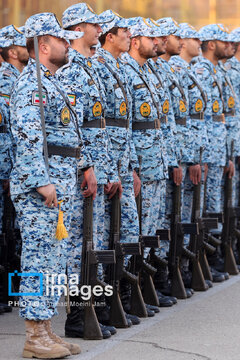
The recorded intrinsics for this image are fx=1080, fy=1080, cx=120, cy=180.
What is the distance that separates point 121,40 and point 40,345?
2.48 m

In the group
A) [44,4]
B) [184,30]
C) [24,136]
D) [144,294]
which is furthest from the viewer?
[44,4]

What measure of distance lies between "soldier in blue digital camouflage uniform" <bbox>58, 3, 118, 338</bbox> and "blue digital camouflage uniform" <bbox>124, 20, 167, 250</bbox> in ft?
2.65

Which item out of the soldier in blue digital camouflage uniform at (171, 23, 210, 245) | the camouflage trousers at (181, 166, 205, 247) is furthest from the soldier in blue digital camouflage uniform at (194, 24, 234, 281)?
the camouflage trousers at (181, 166, 205, 247)

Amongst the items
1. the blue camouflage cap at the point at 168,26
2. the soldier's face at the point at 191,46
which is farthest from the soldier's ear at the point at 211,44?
the blue camouflage cap at the point at 168,26

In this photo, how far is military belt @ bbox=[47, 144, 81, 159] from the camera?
5.98 m

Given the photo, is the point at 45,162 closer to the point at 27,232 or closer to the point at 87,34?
the point at 27,232

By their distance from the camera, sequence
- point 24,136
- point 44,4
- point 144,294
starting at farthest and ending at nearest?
point 44,4 → point 144,294 → point 24,136

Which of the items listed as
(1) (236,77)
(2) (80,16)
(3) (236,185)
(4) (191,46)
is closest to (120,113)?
(2) (80,16)

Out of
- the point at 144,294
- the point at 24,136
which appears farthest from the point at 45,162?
the point at 144,294

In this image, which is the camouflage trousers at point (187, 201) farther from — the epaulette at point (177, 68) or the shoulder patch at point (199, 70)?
the shoulder patch at point (199, 70)

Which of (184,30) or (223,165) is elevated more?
(184,30)

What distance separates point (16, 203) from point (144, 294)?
7.32 feet

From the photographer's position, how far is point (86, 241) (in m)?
6.66

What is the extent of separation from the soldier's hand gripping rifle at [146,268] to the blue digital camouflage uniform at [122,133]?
0.23 metres
